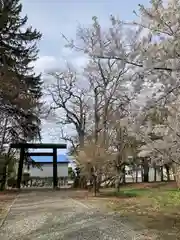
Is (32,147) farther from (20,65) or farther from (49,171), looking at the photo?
(49,171)

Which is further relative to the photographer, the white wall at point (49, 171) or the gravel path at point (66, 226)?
the white wall at point (49, 171)

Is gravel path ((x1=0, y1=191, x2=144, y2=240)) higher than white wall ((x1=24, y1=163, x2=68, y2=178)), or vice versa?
white wall ((x1=24, y1=163, x2=68, y2=178))

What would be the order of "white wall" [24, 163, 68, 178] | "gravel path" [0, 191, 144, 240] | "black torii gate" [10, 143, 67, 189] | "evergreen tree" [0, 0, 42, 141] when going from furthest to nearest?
"white wall" [24, 163, 68, 178], "black torii gate" [10, 143, 67, 189], "evergreen tree" [0, 0, 42, 141], "gravel path" [0, 191, 144, 240]

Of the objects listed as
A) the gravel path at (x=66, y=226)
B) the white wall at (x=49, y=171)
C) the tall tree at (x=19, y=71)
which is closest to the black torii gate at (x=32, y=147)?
the tall tree at (x=19, y=71)

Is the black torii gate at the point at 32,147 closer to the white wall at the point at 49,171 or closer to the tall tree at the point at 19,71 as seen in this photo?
the tall tree at the point at 19,71

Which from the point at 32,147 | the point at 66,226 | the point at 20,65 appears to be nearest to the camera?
the point at 66,226

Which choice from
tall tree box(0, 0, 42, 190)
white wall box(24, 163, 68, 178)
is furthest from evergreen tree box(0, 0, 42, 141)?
white wall box(24, 163, 68, 178)

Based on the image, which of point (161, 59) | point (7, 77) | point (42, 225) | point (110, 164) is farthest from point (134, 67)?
point (110, 164)

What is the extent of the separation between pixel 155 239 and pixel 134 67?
339 centimetres

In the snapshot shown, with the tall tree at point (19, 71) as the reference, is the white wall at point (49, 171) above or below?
below

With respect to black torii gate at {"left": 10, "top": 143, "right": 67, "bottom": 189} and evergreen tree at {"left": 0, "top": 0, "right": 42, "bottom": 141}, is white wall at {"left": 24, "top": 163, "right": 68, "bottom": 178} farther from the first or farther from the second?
evergreen tree at {"left": 0, "top": 0, "right": 42, "bottom": 141}

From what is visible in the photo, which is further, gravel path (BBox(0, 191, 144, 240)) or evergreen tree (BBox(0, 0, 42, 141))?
evergreen tree (BBox(0, 0, 42, 141))

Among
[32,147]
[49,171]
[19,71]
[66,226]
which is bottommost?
[66,226]

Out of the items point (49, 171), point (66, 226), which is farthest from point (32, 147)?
point (66, 226)
